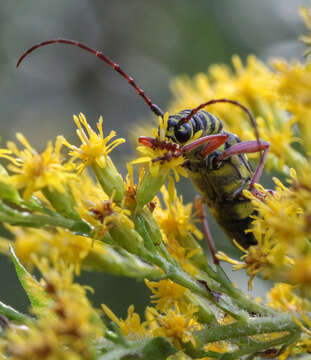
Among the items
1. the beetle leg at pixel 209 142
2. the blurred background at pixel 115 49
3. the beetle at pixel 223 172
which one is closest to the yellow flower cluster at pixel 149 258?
the beetle leg at pixel 209 142

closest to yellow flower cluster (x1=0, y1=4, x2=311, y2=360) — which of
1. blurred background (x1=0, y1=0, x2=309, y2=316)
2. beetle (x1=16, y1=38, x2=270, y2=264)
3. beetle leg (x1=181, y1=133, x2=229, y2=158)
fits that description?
beetle leg (x1=181, y1=133, x2=229, y2=158)

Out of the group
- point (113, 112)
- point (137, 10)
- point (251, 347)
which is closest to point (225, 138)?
point (251, 347)

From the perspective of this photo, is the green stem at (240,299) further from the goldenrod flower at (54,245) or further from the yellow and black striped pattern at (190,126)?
the yellow and black striped pattern at (190,126)

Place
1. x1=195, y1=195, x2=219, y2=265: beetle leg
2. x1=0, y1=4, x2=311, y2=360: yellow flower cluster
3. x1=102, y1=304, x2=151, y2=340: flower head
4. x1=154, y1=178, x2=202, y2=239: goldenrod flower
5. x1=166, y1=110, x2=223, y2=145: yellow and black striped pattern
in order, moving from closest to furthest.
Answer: x1=0, y1=4, x2=311, y2=360: yellow flower cluster < x1=102, y1=304, x2=151, y2=340: flower head < x1=154, y1=178, x2=202, y2=239: goldenrod flower < x1=166, y1=110, x2=223, y2=145: yellow and black striped pattern < x1=195, y1=195, x2=219, y2=265: beetle leg

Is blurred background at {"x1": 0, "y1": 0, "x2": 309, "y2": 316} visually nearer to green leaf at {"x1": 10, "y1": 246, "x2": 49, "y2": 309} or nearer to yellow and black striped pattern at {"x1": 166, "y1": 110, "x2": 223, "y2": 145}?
yellow and black striped pattern at {"x1": 166, "y1": 110, "x2": 223, "y2": 145}

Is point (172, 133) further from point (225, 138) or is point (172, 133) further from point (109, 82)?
point (109, 82)

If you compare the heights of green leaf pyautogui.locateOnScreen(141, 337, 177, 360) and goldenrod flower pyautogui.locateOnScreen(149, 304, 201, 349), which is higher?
goldenrod flower pyautogui.locateOnScreen(149, 304, 201, 349)
